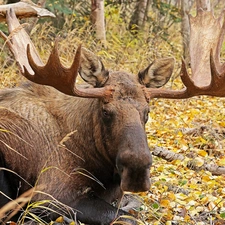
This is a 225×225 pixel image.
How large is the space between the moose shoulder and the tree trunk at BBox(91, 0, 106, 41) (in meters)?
6.64

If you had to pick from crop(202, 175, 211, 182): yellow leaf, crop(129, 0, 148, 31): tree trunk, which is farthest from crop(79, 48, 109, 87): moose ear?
crop(129, 0, 148, 31): tree trunk

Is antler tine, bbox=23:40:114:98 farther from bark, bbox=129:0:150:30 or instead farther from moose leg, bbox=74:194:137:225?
bark, bbox=129:0:150:30

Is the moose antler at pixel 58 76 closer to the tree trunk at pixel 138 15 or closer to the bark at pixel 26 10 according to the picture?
the bark at pixel 26 10

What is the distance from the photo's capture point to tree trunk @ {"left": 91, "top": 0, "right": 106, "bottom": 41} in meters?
12.1

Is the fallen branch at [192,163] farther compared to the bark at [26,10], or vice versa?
the bark at [26,10]

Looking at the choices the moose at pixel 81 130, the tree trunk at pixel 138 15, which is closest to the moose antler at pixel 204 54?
the moose at pixel 81 130

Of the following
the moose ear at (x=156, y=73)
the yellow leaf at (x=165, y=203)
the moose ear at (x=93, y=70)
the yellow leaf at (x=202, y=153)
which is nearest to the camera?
the moose ear at (x=93, y=70)

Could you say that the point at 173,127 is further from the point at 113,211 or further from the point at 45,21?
the point at 45,21

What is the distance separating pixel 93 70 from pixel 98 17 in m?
7.22

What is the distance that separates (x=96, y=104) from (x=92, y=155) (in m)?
0.48

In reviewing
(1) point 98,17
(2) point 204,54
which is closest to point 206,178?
(2) point 204,54

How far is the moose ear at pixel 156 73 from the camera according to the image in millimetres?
5301

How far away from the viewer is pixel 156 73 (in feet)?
17.7

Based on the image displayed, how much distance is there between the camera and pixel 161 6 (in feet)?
49.1
